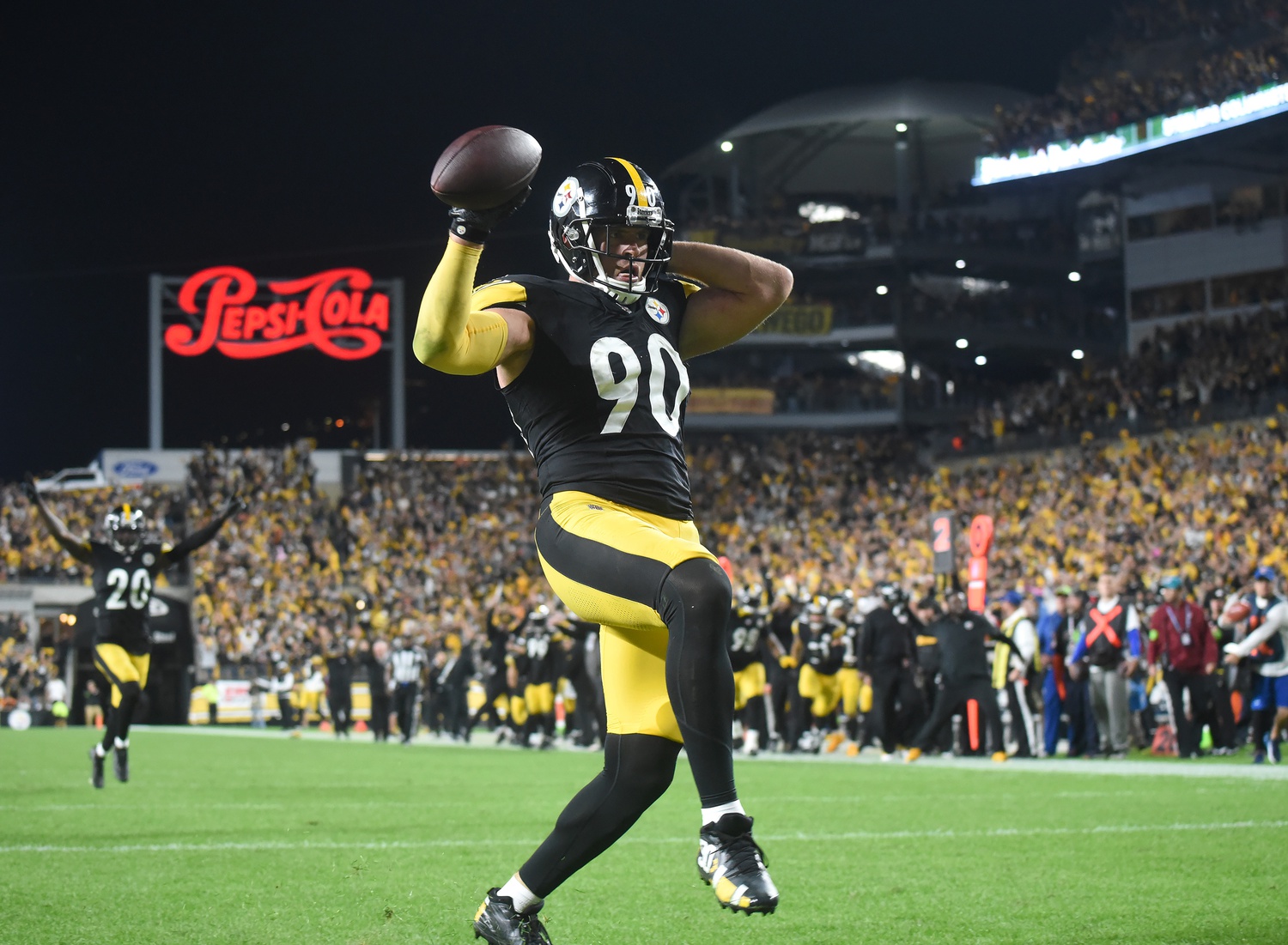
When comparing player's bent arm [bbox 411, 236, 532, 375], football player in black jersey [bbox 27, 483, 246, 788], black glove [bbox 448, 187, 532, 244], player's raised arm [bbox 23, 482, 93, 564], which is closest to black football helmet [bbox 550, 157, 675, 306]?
black glove [bbox 448, 187, 532, 244]

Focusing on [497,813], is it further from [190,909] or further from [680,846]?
[190,909]

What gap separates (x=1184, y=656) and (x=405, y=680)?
42.0 feet

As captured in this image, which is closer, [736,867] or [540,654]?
[736,867]

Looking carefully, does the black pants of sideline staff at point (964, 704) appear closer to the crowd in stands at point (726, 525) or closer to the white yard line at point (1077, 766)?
the white yard line at point (1077, 766)

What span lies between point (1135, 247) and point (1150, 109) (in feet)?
25.5

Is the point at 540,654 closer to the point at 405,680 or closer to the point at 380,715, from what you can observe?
the point at 405,680

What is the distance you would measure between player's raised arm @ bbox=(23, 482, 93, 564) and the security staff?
8314mm

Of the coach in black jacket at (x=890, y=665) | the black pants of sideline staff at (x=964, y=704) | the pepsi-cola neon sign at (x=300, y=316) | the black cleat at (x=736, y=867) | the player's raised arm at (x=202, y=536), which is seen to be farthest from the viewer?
the pepsi-cola neon sign at (x=300, y=316)

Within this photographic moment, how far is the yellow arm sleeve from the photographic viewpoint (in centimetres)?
371

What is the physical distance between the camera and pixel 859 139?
49000mm

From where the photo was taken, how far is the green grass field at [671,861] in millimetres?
4902

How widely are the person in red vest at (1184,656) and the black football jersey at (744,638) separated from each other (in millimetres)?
4384

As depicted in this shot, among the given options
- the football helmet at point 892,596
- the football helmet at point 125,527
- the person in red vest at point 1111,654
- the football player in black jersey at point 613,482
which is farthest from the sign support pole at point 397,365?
the football player in black jersey at point 613,482

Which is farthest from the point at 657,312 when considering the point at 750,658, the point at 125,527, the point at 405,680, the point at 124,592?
the point at 405,680
